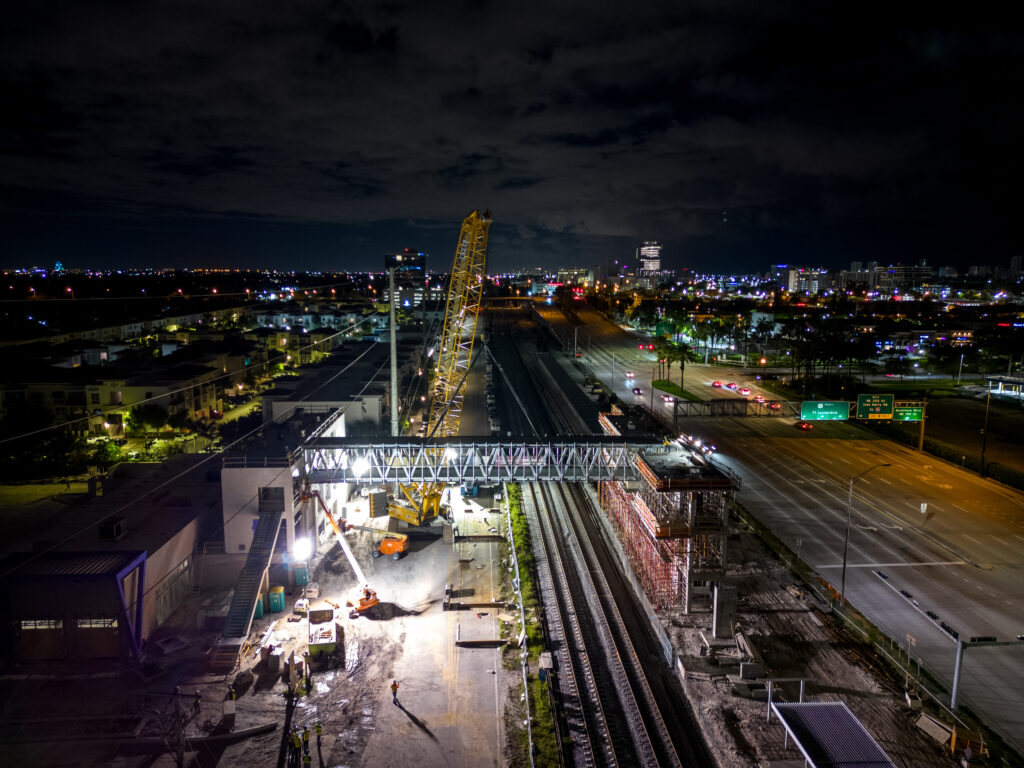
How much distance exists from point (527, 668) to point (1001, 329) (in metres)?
104

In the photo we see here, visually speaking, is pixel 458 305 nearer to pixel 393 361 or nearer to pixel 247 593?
pixel 393 361

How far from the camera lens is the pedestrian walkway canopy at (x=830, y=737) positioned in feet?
43.5

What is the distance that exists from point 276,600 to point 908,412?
38.1m

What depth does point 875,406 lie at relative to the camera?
3641 cm

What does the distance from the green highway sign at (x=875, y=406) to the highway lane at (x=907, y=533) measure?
4.13 m

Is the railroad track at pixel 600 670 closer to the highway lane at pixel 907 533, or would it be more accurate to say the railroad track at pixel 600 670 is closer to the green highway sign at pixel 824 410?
the highway lane at pixel 907 533

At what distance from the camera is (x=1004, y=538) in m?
28.6

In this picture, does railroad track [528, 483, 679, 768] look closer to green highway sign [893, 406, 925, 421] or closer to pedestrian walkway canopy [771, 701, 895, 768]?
pedestrian walkway canopy [771, 701, 895, 768]

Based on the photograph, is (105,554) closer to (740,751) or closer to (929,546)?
(740,751)

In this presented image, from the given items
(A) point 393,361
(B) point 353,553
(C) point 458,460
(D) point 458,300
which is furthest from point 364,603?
(D) point 458,300

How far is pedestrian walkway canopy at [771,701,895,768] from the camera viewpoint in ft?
43.5

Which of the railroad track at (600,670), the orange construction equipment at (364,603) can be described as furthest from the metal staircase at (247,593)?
the railroad track at (600,670)

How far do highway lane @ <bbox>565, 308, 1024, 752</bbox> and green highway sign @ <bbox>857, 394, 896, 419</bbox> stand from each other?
13.5 ft

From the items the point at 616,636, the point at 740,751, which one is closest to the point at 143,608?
the point at 616,636
